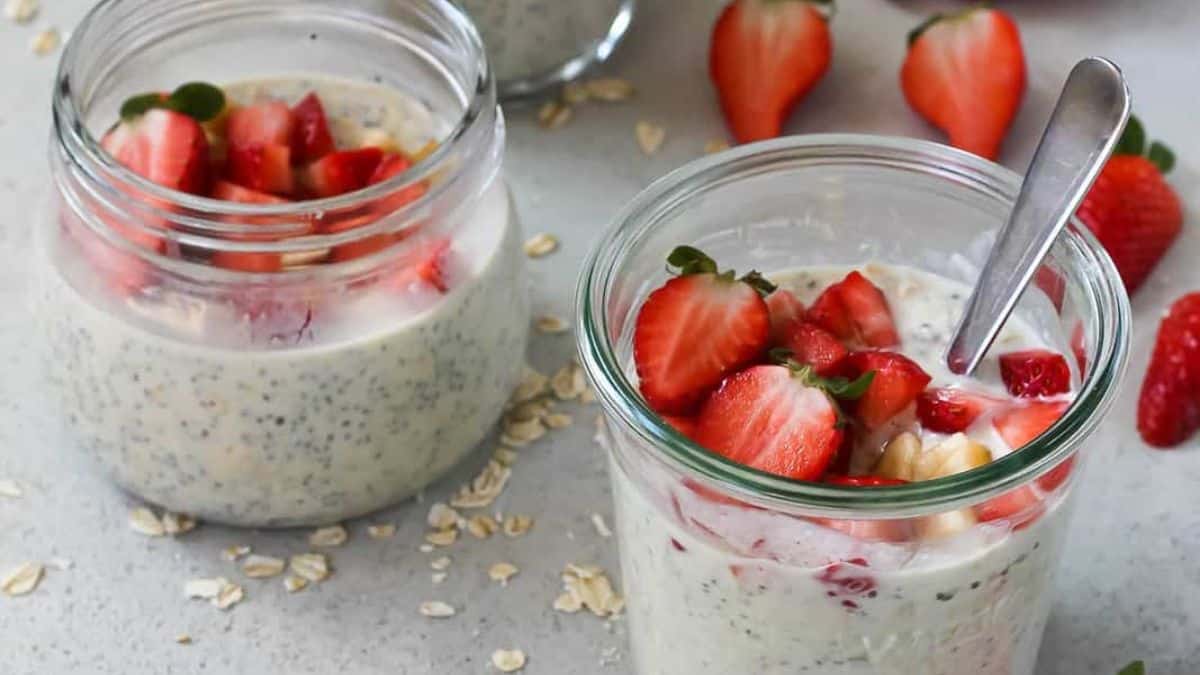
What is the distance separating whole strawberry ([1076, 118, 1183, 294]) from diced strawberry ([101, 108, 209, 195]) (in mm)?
707

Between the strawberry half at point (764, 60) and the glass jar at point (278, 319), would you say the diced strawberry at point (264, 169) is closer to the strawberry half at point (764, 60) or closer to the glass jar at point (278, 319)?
the glass jar at point (278, 319)

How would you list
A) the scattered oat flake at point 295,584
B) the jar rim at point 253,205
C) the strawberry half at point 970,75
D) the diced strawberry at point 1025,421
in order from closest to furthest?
the diced strawberry at point 1025,421, the jar rim at point 253,205, the scattered oat flake at point 295,584, the strawberry half at point 970,75

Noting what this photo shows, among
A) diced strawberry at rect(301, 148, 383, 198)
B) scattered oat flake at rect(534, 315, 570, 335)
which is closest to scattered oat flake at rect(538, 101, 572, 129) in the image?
scattered oat flake at rect(534, 315, 570, 335)

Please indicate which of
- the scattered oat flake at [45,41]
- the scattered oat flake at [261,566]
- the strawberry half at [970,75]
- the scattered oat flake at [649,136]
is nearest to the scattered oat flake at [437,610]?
the scattered oat flake at [261,566]

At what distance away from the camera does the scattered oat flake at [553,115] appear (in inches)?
65.9

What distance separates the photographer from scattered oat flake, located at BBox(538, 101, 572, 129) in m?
1.67

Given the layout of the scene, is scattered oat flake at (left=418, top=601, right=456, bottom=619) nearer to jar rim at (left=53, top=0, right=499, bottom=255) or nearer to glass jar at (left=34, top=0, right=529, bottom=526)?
glass jar at (left=34, top=0, right=529, bottom=526)

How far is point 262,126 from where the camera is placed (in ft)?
4.40

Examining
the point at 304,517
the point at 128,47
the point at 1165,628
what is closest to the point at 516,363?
the point at 304,517

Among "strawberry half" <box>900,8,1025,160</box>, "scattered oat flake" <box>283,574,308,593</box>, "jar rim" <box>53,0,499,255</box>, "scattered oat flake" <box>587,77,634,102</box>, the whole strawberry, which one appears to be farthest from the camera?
"scattered oat flake" <box>587,77,634,102</box>

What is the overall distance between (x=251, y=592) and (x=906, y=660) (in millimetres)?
503

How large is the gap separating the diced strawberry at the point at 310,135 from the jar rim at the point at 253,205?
0.12 metres

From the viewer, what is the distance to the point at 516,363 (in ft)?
4.48

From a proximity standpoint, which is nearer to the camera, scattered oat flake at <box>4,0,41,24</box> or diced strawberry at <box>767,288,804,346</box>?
diced strawberry at <box>767,288,804,346</box>
